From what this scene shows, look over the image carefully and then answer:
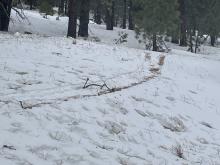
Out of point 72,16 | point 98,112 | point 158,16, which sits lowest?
point 98,112

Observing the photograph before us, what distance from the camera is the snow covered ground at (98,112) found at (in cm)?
757

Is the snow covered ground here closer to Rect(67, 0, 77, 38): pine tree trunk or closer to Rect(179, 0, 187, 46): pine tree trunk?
Rect(67, 0, 77, 38): pine tree trunk

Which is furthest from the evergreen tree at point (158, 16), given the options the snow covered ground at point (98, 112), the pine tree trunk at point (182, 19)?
the snow covered ground at point (98, 112)

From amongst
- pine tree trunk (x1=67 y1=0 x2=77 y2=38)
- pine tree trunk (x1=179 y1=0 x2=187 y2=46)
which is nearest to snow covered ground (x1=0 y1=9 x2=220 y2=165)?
pine tree trunk (x1=67 y1=0 x2=77 y2=38)

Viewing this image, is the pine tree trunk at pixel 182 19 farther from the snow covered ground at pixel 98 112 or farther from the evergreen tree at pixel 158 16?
the snow covered ground at pixel 98 112

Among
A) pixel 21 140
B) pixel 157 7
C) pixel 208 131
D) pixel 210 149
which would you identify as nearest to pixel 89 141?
pixel 21 140

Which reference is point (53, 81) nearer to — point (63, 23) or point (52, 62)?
point (52, 62)

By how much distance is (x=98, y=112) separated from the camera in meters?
9.76

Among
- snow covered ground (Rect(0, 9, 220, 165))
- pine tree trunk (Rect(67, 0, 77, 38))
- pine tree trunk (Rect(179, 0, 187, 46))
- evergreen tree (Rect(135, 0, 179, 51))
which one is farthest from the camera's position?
pine tree trunk (Rect(179, 0, 187, 46))

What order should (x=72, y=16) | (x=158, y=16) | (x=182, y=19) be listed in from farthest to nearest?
(x=182, y=19) → (x=158, y=16) → (x=72, y=16)

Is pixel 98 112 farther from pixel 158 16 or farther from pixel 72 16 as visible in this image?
pixel 158 16

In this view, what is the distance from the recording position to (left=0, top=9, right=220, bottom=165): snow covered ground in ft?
24.8

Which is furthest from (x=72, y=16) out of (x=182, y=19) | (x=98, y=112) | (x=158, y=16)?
(x=98, y=112)

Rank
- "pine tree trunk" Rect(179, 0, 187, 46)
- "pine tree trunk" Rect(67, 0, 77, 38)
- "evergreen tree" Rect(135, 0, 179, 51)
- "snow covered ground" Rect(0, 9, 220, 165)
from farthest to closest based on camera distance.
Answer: "pine tree trunk" Rect(179, 0, 187, 46) < "evergreen tree" Rect(135, 0, 179, 51) < "pine tree trunk" Rect(67, 0, 77, 38) < "snow covered ground" Rect(0, 9, 220, 165)
